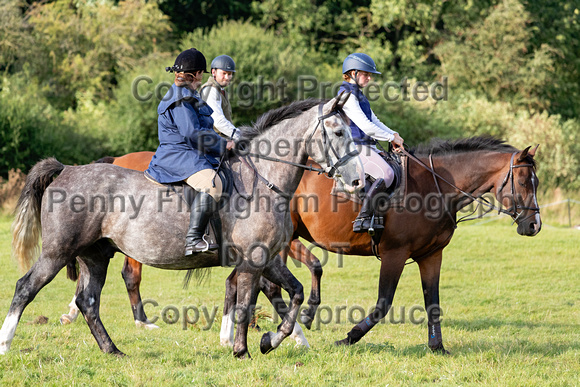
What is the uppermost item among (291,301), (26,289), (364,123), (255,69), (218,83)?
(255,69)

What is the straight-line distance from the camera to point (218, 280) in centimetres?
1298

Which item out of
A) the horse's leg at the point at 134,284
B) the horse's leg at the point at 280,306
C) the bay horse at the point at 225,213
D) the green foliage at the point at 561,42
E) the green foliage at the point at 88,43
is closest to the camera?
the bay horse at the point at 225,213

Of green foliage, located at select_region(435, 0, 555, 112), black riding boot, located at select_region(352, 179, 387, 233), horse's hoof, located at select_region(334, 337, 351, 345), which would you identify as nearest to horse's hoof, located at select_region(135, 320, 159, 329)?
horse's hoof, located at select_region(334, 337, 351, 345)

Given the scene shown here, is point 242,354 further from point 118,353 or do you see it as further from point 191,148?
point 191,148

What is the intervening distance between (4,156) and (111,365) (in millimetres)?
18724

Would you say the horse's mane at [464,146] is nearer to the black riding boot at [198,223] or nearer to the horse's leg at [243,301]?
the horse's leg at [243,301]

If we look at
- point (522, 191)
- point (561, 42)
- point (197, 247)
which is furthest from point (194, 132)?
point (561, 42)

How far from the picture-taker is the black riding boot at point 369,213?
7.24 metres

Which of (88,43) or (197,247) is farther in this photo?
(88,43)

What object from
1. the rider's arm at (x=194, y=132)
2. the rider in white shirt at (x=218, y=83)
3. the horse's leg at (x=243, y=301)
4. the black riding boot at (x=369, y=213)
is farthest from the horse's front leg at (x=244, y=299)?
the black riding boot at (x=369, y=213)

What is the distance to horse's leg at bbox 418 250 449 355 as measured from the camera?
696 cm

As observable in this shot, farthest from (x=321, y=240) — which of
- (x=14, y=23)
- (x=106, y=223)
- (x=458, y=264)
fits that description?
(x=14, y=23)

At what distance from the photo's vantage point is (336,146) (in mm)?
5879

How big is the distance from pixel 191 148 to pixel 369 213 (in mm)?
2230
